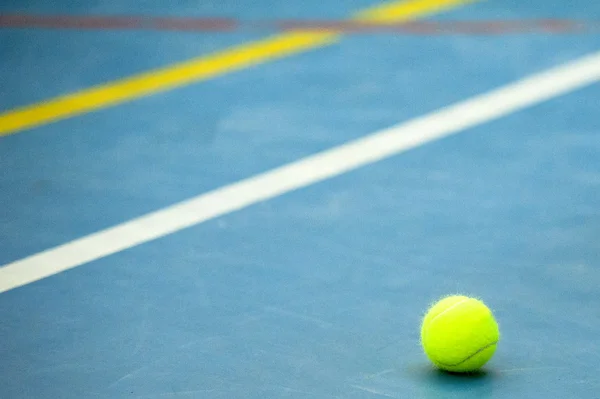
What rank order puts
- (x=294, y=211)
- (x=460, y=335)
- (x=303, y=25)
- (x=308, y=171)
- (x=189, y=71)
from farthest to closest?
1. (x=303, y=25)
2. (x=189, y=71)
3. (x=308, y=171)
4. (x=294, y=211)
5. (x=460, y=335)

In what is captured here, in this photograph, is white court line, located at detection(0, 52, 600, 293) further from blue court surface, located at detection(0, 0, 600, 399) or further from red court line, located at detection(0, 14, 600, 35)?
red court line, located at detection(0, 14, 600, 35)

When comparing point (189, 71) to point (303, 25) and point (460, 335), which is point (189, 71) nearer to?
point (303, 25)

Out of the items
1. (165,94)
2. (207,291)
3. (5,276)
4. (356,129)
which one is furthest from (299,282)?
(165,94)

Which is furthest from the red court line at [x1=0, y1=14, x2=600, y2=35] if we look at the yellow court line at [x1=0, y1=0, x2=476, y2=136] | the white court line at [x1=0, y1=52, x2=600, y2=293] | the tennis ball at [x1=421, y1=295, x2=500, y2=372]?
the tennis ball at [x1=421, y1=295, x2=500, y2=372]

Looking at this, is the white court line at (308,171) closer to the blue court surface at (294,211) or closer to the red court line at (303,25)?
the blue court surface at (294,211)

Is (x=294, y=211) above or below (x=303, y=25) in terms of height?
below

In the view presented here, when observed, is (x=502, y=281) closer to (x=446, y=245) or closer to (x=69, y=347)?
(x=446, y=245)

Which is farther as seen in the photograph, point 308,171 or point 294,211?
point 308,171

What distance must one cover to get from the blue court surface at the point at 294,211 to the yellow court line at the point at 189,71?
45 mm

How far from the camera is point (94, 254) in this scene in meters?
5.50

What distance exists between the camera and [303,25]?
8.70 meters

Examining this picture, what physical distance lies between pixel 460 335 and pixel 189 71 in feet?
13.6

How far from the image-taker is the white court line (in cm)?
548

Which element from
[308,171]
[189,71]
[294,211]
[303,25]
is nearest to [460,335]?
[294,211]
